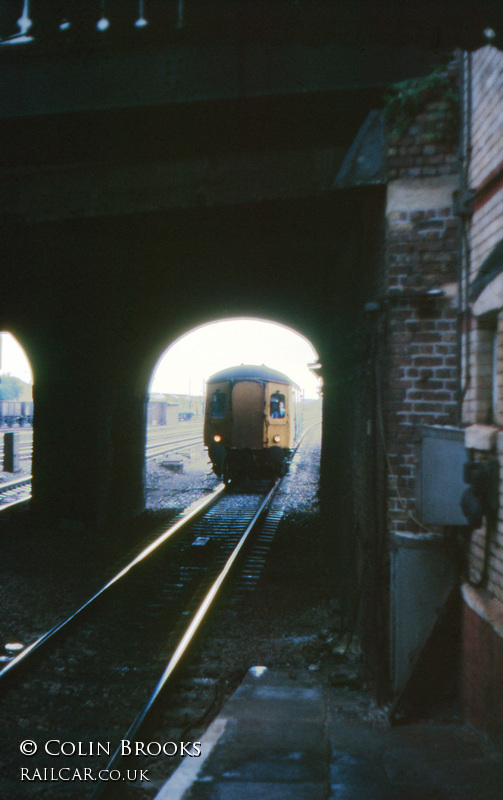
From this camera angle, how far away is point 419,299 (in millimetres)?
4426

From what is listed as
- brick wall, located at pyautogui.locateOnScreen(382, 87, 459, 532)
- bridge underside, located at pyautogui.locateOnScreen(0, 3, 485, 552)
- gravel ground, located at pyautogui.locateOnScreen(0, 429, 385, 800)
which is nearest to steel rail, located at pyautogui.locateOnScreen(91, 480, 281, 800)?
gravel ground, located at pyautogui.locateOnScreen(0, 429, 385, 800)

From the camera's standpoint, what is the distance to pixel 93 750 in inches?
158

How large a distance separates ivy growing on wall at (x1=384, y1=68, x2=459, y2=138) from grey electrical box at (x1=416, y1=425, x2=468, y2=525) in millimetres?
2372

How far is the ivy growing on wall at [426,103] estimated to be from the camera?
4.40 meters

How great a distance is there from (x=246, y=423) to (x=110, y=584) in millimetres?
9925

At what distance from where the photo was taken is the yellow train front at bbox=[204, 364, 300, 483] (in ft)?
55.5

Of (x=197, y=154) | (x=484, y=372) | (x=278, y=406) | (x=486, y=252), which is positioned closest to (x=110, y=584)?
(x=197, y=154)

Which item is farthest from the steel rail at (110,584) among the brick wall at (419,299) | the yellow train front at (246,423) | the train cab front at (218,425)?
the brick wall at (419,299)

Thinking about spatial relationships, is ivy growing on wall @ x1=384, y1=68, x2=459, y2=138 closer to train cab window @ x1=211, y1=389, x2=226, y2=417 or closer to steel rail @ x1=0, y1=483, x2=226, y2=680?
steel rail @ x1=0, y1=483, x2=226, y2=680

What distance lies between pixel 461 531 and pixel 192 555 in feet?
19.1

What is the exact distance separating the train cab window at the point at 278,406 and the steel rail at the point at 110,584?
4.06 m

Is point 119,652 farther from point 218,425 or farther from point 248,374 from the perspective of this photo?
point 248,374

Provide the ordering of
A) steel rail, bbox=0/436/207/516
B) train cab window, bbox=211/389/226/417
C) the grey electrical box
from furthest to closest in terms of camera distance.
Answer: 1. train cab window, bbox=211/389/226/417
2. steel rail, bbox=0/436/207/516
3. the grey electrical box

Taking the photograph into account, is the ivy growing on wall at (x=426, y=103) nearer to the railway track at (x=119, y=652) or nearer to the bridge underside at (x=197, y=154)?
the bridge underside at (x=197, y=154)
